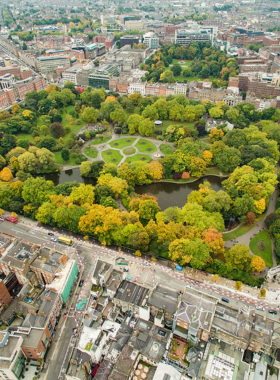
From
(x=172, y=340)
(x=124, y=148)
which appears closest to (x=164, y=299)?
(x=172, y=340)

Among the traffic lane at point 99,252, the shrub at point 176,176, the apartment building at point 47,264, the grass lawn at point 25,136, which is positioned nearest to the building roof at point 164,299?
the traffic lane at point 99,252

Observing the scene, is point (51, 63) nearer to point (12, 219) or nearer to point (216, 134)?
point (216, 134)

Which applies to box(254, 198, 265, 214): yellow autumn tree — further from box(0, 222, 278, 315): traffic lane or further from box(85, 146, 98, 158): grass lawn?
box(85, 146, 98, 158): grass lawn

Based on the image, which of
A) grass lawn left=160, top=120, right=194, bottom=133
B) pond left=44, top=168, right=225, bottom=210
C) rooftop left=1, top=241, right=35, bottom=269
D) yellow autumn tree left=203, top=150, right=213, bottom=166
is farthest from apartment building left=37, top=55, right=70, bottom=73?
rooftop left=1, top=241, right=35, bottom=269

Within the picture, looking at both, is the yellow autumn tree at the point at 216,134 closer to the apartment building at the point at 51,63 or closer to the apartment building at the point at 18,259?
the apartment building at the point at 18,259

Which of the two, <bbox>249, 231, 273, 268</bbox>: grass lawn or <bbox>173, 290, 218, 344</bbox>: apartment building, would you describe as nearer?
<bbox>173, 290, 218, 344</bbox>: apartment building

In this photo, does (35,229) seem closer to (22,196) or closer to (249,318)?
(22,196)
